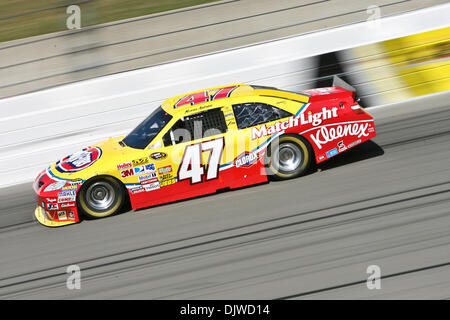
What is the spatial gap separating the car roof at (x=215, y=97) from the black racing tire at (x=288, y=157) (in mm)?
627

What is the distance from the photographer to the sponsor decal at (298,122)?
728 cm

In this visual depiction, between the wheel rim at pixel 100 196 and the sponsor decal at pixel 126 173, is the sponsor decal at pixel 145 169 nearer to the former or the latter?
the sponsor decal at pixel 126 173

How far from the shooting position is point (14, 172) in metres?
9.46

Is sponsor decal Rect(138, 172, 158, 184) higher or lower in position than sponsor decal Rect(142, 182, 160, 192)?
higher

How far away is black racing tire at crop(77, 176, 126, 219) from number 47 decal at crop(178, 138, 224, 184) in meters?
0.90

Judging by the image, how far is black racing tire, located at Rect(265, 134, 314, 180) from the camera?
734 cm

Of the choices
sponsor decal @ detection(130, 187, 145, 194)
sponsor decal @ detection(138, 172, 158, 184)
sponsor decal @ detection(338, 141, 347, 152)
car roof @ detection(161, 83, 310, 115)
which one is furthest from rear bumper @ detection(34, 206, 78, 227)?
sponsor decal @ detection(338, 141, 347, 152)

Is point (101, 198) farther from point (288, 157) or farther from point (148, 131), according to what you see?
Answer: point (288, 157)

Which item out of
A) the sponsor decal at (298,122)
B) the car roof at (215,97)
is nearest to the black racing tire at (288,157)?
the sponsor decal at (298,122)

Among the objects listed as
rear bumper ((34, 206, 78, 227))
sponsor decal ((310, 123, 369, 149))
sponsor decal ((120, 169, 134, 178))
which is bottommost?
rear bumper ((34, 206, 78, 227))

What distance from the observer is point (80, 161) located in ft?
24.4

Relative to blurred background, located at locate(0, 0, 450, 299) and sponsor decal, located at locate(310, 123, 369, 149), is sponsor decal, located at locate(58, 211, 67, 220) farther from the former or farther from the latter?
sponsor decal, located at locate(310, 123, 369, 149)
